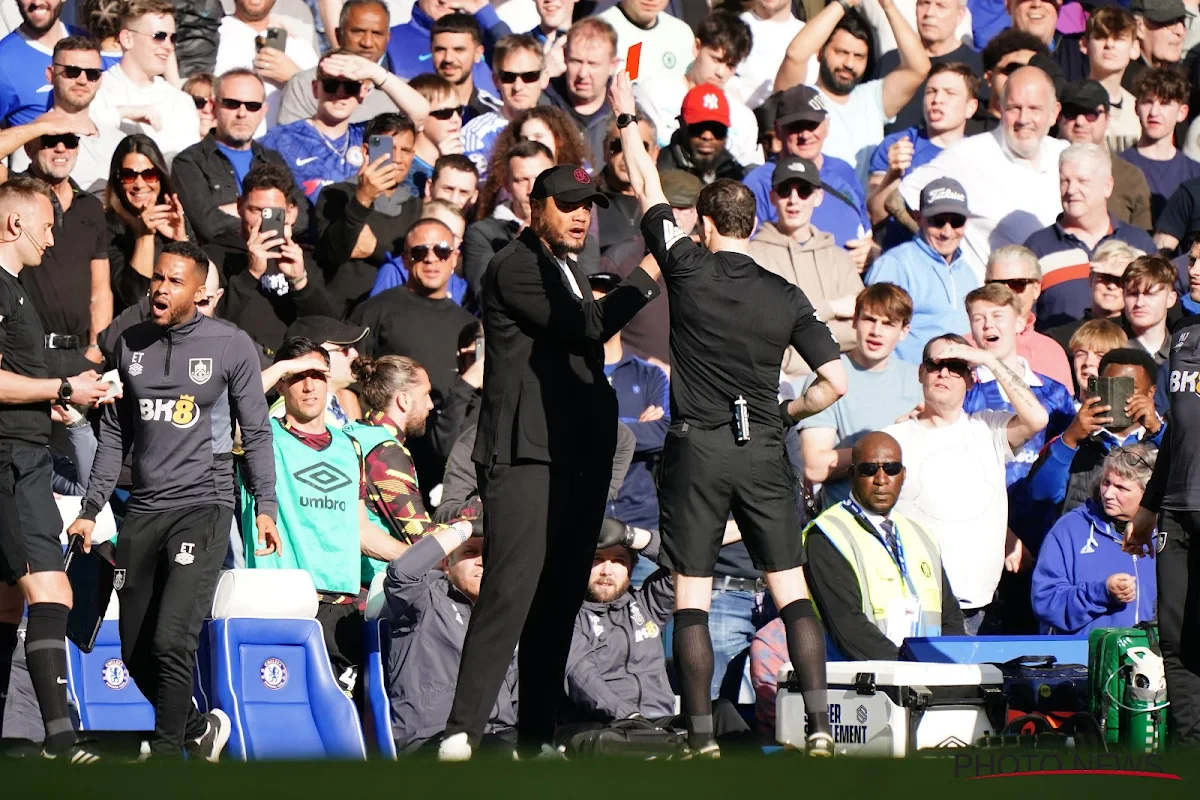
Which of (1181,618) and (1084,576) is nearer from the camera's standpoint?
(1181,618)

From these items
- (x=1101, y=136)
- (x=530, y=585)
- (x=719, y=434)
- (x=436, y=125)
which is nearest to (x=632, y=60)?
(x=719, y=434)

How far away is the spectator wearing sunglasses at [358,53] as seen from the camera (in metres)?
10.3

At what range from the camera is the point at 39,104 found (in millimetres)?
9672

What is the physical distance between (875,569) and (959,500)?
95 cm

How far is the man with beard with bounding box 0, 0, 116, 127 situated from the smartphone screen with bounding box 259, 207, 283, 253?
5.62 feet

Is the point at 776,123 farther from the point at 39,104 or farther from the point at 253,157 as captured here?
the point at 39,104

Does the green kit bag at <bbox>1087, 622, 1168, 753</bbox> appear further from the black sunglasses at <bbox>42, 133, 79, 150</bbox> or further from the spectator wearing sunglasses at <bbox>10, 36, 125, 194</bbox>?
the spectator wearing sunglasses at <bbox>10, 36, 125, 194</bbox>

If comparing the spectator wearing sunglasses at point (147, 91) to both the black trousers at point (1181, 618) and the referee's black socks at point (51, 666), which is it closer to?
the referee's black socks at point (51, 666)

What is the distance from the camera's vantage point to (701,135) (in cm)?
992

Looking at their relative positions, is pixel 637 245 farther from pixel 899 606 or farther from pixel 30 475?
pixel 30 475

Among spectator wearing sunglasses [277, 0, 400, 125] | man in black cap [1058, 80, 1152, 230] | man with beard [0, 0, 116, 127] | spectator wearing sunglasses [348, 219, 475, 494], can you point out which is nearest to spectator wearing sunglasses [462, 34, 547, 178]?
spectator wearing sunglasses [277, 0, 400, 125]

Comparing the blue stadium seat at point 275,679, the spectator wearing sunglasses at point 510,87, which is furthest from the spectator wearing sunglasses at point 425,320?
the blue stadium seat at point 275,679

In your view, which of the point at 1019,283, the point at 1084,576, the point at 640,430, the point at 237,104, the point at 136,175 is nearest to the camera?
the point at 1084,576

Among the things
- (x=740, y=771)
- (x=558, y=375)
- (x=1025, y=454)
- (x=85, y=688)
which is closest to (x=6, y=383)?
(x=85, y=688)
